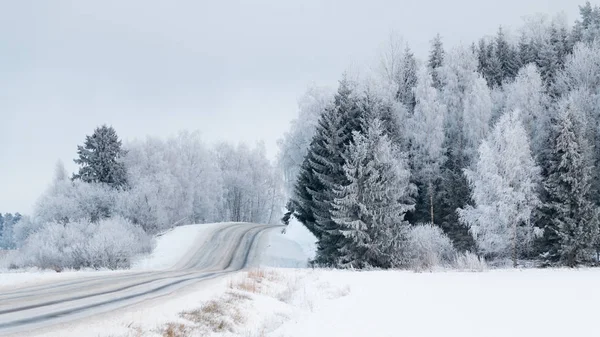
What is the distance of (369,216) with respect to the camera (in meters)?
31.5

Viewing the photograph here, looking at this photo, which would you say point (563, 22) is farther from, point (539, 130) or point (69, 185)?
point (69, 185)

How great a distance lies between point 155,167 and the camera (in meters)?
75.6

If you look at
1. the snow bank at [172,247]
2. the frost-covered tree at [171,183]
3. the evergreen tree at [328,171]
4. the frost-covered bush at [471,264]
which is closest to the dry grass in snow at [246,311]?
the frost-covered bush at [471,264]

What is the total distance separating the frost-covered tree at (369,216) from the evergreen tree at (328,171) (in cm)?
186

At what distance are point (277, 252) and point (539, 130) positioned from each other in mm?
27705

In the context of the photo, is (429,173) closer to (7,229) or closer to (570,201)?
(570,201)

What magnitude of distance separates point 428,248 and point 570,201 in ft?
35.6

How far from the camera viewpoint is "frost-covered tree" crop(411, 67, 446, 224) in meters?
41.9

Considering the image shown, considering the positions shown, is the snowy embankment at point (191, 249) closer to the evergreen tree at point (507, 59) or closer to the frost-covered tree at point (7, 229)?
the evergreen tree at point (507, 59)

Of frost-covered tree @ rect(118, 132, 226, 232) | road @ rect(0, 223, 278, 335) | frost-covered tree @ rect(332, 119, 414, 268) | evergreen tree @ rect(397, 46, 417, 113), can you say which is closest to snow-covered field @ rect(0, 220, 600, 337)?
road @ rect(0, 223, 278, 335)

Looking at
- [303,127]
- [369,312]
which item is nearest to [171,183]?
[303,127]

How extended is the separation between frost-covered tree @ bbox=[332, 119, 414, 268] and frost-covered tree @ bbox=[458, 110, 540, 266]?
26.2 feet

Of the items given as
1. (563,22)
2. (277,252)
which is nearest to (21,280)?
(277,252)

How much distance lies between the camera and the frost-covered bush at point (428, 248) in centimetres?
3012
